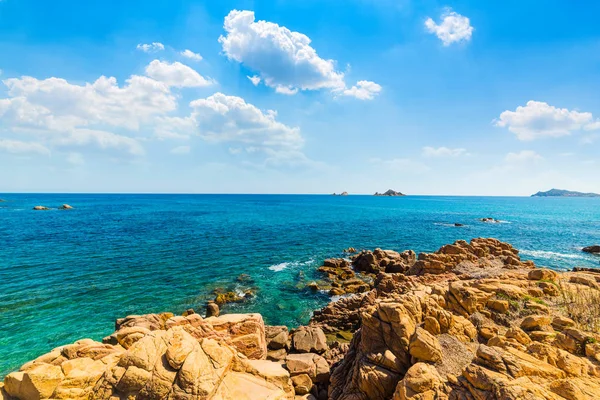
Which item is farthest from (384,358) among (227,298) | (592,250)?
(592,250)

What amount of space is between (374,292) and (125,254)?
150ft

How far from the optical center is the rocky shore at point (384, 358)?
10961 millimetres

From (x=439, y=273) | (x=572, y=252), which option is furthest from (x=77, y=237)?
(x=572, y=252)

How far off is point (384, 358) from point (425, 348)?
6.93 ft

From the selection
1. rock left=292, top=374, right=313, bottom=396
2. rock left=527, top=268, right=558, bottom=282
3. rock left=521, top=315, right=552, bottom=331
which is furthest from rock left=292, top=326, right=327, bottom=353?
rock left=527, top=268, right=558, bottom=282

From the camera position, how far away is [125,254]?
162 feet

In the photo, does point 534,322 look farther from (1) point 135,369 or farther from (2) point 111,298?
(2) point 111,298

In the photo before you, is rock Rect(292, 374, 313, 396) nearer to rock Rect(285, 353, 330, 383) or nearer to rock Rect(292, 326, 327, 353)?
rock Rect(285, 353, 330, 383)

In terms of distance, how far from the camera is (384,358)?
13.5 metres

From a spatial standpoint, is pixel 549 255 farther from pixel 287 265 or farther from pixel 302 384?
pixel 302 384

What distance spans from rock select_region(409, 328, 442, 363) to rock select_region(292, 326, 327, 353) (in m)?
9.93

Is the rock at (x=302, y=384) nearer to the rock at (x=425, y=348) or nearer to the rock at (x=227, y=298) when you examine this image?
the rock at (x=425, y=348)

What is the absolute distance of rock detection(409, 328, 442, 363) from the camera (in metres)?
12.7

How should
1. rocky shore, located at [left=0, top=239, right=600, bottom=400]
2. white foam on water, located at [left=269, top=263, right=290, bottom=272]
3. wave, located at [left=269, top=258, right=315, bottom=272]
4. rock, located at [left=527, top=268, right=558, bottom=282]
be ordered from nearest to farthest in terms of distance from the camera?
rocky shore, located at [left=0, top=239, right=600, bottom=400]
rock, located at [left=527, top=268, right=558, bottom=282]
white foam on water, located at [left=269, top=263, right=290, bottom=272]
wave, located at [left=269, top=258, right=315, bottom=272]
